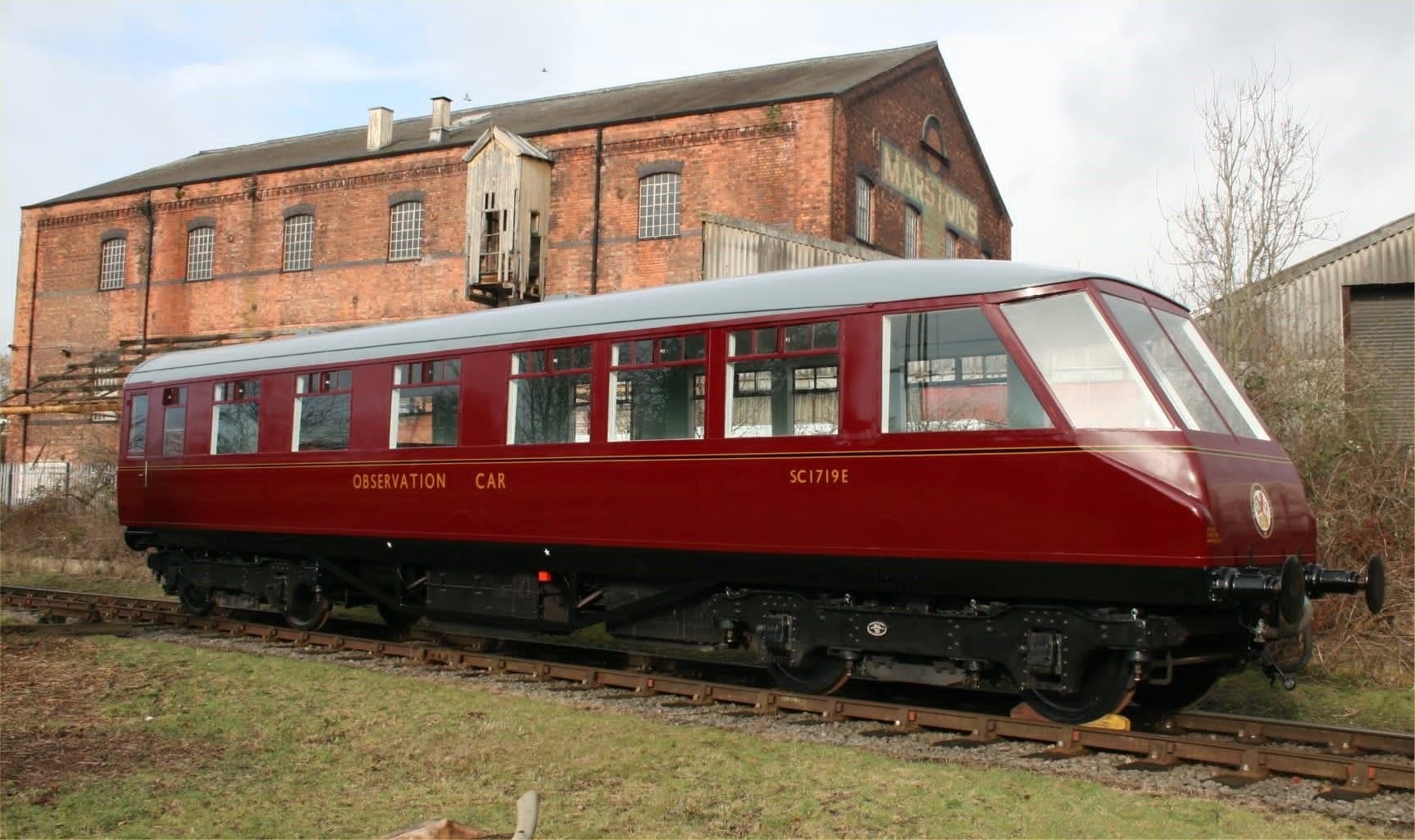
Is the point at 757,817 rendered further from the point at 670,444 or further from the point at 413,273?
the point at 413,273

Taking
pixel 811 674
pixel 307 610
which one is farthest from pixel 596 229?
pixel 811 674

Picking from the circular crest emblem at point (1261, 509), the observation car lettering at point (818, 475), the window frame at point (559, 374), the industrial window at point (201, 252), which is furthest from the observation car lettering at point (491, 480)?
the industrial window at point (201, 252)

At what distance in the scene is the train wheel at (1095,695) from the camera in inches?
310

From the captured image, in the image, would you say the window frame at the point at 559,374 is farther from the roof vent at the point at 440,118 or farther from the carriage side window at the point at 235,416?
the roof vent at the point at 440,118

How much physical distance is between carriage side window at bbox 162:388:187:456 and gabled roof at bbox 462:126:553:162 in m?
13.1

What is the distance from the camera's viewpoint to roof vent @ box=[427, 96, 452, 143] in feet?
101

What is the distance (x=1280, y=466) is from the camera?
8.55 meters

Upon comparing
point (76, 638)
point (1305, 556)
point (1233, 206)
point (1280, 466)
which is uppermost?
point (1233, 206)

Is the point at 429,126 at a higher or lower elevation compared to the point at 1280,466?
higher

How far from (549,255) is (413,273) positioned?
3.87m

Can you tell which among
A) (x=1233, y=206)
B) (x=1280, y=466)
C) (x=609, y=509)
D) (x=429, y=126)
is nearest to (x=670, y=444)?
(x=609, y=509)

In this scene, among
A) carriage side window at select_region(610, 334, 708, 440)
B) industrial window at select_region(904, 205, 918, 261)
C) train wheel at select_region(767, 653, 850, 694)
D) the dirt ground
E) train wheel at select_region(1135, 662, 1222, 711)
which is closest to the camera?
the dirt ground

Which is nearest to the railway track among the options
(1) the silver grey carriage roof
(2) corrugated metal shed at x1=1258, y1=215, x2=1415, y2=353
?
(1) the silver grey carriage roof

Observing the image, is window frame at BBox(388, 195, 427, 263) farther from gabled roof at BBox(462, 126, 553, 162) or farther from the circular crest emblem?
the circular crest emblem
